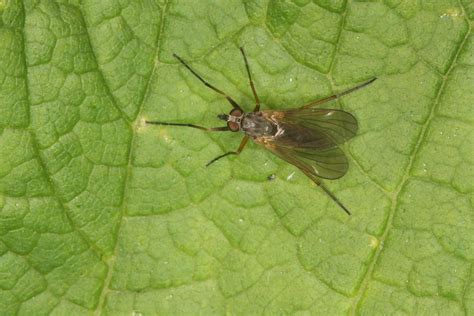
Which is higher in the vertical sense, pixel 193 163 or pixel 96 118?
pixel 96 118

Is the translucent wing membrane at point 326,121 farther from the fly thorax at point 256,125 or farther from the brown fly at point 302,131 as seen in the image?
the fly thorax at point 256,125

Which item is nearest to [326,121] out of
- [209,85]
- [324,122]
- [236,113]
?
[324,122]

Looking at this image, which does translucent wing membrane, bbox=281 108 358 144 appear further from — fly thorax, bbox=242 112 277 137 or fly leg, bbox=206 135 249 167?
fly leg, bbox=206 135 249 167

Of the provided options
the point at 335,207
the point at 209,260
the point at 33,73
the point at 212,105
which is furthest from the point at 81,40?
the point at 335,207

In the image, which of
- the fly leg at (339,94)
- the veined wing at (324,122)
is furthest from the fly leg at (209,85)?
the fly leg at (339,94)

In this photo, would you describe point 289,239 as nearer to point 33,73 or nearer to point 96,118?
point 96,118
